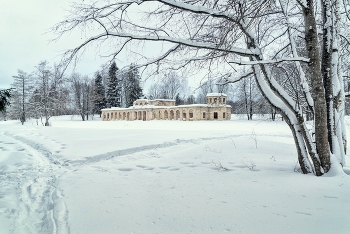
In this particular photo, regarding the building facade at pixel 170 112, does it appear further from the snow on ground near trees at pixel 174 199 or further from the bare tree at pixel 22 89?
the snow on ground near trees at pixel 174 199

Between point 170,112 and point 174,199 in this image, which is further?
point 170,112

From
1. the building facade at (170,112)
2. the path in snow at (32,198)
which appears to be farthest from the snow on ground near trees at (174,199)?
the building facade at (170,112)

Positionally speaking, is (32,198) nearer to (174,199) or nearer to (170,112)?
(174,199)

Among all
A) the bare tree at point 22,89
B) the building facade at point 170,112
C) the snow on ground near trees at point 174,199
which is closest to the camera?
the snow on ground near trees at point 174,199

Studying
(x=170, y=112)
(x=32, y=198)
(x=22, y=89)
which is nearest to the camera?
(x=32, y=198)

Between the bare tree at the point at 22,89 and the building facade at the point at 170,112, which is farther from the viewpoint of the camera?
the building facade at the point at 170,112

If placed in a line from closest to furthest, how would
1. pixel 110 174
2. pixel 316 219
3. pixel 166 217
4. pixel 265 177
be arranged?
pixel 316 219 → pixel 166 217 → pixel 265 177 → pixel 110 174

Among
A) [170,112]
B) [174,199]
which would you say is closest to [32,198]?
[174,199]

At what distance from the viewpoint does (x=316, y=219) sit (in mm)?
2453

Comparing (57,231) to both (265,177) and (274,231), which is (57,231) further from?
(265,177)

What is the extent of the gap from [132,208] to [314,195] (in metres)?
2.51

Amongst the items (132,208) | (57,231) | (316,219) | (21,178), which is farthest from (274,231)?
(21,178)

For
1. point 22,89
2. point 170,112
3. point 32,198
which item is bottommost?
point 32,198

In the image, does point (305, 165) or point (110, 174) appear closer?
point (305, 165)
